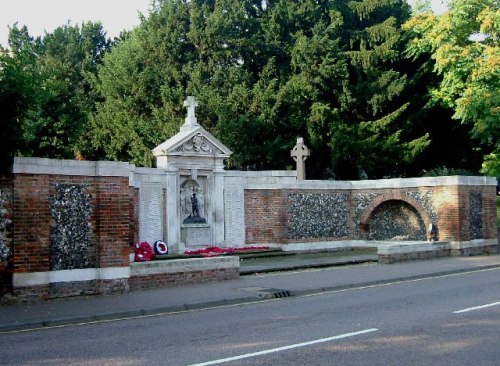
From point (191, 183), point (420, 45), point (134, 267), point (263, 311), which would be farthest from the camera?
point (420, 45)

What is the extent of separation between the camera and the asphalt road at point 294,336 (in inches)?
318

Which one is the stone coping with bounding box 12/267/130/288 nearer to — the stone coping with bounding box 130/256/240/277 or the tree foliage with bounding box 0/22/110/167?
the stone coping with bounding box 130/256/240/277

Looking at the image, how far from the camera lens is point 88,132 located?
42781mm

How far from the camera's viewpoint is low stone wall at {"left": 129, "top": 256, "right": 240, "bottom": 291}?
15.6 metres

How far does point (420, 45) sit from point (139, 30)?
19633 millimetres

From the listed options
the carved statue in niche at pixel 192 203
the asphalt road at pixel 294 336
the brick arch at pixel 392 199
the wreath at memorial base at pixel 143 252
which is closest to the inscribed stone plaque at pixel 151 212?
the wreath at memorial base at pixel 143 252

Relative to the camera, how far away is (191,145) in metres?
25.2

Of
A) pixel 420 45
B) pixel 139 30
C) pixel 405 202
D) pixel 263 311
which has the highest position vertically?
pixel 139 30

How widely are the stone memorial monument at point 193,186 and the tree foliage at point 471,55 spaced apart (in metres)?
11.8

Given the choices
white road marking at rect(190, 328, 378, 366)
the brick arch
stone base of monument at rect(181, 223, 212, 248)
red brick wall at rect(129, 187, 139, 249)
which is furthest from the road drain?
the brick arch

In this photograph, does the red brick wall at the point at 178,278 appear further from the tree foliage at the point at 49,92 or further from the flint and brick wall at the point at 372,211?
the flint and brick wall at the point at 372,211

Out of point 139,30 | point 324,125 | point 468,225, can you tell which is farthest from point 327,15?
point 468,225

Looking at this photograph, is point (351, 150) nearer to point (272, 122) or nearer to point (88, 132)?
point (272, 122)

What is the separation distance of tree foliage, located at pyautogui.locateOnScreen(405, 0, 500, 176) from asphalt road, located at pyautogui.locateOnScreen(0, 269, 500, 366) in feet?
55.2
